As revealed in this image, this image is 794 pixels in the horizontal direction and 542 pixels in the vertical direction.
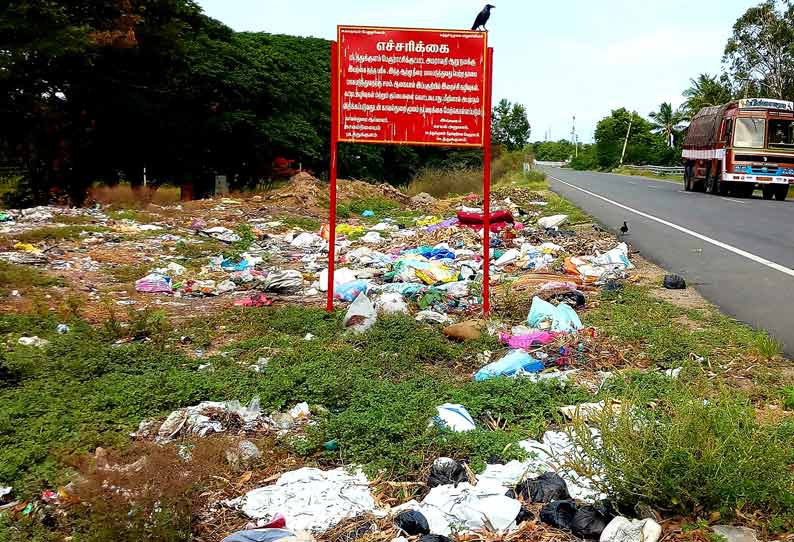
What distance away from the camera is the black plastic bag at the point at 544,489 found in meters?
3.06

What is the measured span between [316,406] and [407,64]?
3560 millimetres

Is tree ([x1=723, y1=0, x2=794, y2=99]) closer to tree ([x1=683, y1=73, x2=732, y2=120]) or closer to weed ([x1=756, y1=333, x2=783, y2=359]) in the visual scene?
tree ([x1=683, y1=73, x2=732, y2=120])

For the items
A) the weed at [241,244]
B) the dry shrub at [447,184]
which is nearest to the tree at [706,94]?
the dry shrub at [447,184]

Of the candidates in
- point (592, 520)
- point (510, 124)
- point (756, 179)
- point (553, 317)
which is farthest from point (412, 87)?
point (510, 124)

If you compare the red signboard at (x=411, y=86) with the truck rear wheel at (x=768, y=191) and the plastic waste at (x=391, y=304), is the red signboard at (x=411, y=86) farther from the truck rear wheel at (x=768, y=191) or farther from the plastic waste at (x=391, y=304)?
the truck rear wheel at (x=768, y=191)

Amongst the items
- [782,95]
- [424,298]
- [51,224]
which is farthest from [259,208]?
[782,95]

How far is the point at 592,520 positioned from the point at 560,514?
5.5 inches

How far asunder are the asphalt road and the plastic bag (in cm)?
327

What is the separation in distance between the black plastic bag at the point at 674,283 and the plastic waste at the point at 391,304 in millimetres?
3103

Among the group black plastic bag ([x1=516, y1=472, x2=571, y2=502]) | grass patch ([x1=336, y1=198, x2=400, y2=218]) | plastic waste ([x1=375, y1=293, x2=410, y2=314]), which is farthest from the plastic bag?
grass patch ([x1=336, y1=198, x2=400, y2=218])

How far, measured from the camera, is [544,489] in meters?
3.09

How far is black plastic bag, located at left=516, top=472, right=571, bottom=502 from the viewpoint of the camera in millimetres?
3057

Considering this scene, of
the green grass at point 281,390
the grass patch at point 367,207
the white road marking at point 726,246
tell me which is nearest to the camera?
the green grass at point 281,390

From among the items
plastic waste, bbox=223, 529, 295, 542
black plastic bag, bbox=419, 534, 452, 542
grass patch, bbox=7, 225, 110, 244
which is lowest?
plastic waste, bbox=223, 529, 295, 542
